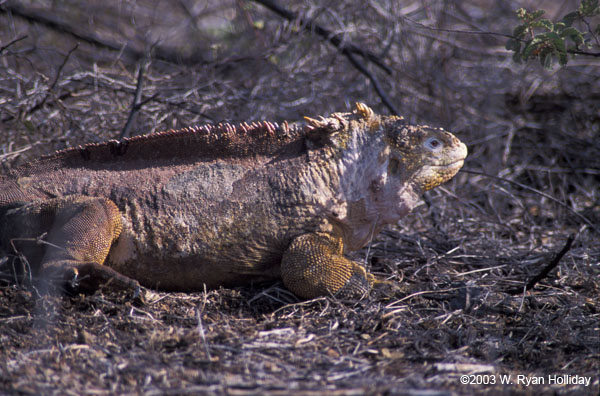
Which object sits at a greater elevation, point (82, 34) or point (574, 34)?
point (574, 34)

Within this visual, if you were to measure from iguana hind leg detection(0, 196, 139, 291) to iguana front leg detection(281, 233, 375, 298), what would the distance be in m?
1.04

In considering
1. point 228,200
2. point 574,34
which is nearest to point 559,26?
point 574,34

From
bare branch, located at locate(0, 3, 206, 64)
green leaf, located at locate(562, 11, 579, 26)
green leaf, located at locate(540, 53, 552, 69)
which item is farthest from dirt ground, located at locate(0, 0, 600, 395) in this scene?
green leaf, located at locate(562, 11, 579, 26)

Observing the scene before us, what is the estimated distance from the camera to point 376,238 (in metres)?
5.46

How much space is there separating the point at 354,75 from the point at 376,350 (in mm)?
4947

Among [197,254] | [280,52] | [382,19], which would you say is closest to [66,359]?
[197,254]

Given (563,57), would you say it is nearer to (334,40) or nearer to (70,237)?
(334,40)

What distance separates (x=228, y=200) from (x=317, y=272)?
791 millimetres

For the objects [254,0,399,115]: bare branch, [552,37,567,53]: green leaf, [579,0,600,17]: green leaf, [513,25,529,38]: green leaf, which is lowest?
[254,0,399,115]: bare branch

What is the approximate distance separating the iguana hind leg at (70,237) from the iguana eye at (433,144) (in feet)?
7.57

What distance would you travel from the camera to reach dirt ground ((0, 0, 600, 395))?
9.70 ft

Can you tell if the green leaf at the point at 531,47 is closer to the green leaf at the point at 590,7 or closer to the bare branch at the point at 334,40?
the green leaf at the point at 590,7

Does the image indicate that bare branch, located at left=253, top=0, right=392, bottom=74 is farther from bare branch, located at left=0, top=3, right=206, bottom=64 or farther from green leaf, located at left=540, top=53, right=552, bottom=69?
green leaf, located at left=540, top=53, right=552, bottom=69

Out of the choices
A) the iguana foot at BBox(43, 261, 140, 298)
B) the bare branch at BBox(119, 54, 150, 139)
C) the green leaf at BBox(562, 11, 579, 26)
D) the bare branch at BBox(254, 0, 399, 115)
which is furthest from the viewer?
the bare branch at BBox(254, 0, 399, 115)
